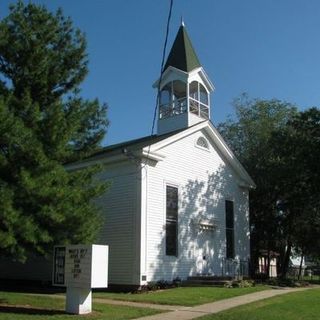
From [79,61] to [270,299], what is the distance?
33.9ft

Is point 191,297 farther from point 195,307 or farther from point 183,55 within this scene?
point 183,55

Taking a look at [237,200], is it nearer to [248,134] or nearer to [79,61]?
[248,134]

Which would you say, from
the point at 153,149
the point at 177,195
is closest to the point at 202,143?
the point at 177,195

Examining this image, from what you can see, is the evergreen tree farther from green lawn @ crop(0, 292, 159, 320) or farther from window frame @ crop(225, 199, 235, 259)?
window frame @ crop(225, 199, 235, 259)

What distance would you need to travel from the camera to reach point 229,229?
29.4 meters

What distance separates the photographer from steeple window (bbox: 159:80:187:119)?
2945 cm

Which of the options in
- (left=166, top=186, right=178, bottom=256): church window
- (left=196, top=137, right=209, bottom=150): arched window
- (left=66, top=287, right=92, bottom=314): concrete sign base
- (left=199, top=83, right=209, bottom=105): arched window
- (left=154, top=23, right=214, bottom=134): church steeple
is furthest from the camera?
(left=199, top=83, right=209, bottom=105): arched window

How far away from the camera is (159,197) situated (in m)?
24.5

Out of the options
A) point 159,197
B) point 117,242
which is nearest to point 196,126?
point 159,197

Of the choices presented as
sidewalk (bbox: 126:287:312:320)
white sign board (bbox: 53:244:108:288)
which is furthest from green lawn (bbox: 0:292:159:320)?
white sign board (bbox: 53:244:108:288)

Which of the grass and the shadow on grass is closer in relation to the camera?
the grass

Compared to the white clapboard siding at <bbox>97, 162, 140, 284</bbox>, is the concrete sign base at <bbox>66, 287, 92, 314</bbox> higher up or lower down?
lower down

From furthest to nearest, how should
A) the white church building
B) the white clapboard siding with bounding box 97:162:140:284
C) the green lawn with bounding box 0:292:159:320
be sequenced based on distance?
the white church building → the white clapboard siding with bounding box 97:162:140:284 → the green lawn with bounding box 0:292:159:320

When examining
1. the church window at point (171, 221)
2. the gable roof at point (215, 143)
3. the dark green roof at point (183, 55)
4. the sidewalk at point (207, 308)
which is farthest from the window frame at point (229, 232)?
the sidewalk at point (207, 308)
